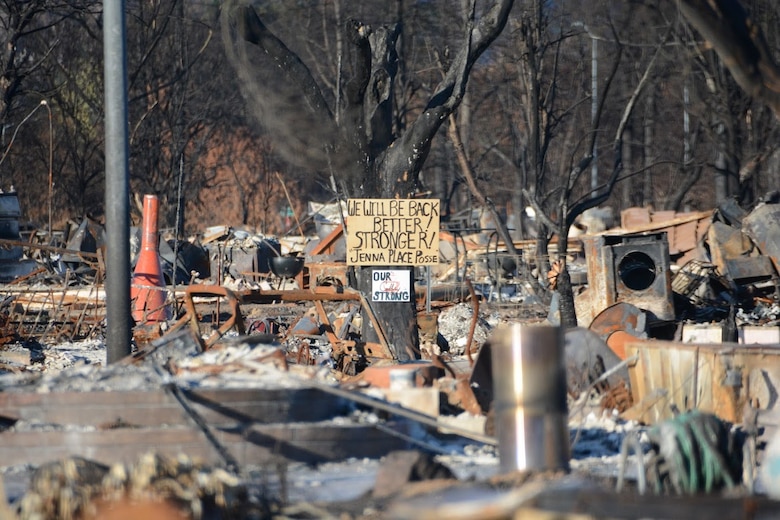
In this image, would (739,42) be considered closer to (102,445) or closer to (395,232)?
(102,445)

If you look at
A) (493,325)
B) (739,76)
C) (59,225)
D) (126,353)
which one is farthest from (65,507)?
(59,225)

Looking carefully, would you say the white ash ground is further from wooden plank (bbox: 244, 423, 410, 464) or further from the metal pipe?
the metal pipe

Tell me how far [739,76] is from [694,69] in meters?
21.4

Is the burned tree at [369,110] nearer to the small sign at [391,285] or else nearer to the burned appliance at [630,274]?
the small sign at [391,285]

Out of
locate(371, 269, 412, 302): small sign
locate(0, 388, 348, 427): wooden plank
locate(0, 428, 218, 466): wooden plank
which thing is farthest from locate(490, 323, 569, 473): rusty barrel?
locate(371, 269, 412, 302): small sign

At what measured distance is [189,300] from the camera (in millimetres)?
9898

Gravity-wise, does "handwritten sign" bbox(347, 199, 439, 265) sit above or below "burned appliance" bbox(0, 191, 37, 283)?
below

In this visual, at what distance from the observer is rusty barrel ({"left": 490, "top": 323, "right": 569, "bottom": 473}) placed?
6367 mm

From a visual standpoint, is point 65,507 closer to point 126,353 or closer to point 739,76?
point 126,353

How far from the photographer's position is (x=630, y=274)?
15828mm

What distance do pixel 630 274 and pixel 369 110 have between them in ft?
15.0

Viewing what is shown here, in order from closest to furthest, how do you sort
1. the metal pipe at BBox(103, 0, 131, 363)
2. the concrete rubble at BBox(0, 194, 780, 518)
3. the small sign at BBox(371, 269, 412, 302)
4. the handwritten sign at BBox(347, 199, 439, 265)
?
the concrete rubble at BBox(0, 194, 780, 518), the metal pipe at BBox(103, 0, 131, 363), the handwritten sign at BBox(347, 199, 439, 265), the small sign at BBox(371, 269, 412, 302)

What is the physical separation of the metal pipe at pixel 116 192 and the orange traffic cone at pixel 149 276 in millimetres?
5618

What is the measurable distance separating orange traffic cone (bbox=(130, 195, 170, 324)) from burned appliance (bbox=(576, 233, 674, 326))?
627 centimetres
